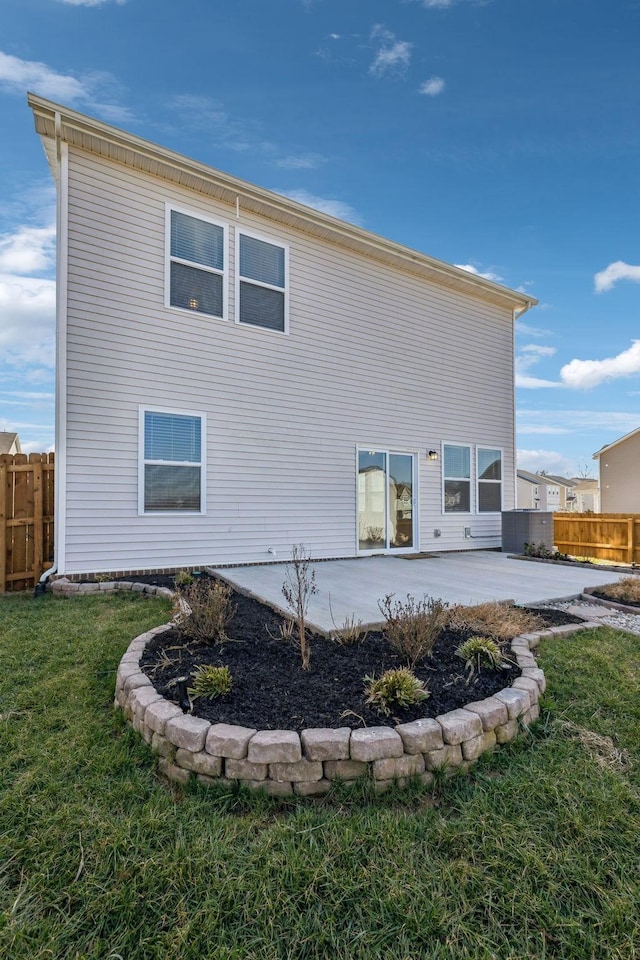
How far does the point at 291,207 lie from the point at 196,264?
Answer: 1.83 m

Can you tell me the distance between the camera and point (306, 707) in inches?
94.1

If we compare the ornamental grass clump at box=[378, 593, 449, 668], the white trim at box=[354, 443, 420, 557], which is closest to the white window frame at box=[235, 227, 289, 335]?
the white trim at box=[354, 443, 420, 557]

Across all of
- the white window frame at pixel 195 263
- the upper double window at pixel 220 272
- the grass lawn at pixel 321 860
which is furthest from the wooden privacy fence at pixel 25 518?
the grass lawn at pixel 321 860

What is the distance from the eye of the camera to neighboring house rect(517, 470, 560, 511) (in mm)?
35966

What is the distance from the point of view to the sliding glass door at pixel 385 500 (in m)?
8.34

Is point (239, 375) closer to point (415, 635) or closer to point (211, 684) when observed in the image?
point (415, 635)

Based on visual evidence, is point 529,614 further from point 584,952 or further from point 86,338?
point 86,338

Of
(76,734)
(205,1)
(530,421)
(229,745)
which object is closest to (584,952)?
(229,745)

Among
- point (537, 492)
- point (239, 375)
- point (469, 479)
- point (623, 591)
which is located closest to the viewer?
point (623, 591)

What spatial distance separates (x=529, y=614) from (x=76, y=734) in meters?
3.75

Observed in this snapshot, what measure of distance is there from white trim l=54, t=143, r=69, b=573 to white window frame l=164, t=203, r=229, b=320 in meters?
1.25

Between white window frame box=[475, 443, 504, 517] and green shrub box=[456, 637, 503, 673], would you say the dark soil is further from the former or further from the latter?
white window frame box=[475, 443, 504, 517]

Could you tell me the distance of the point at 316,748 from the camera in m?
1.97

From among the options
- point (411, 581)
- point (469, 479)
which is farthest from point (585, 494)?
point (411, 581)
